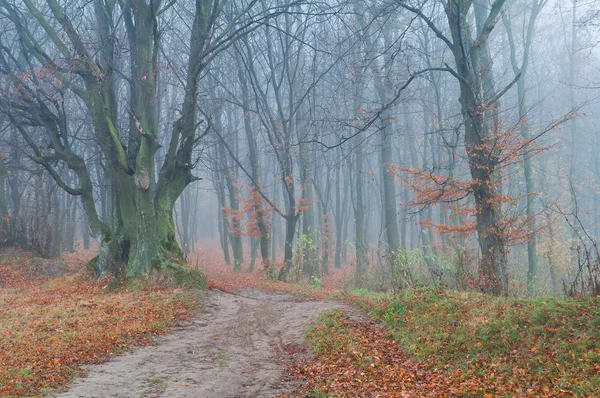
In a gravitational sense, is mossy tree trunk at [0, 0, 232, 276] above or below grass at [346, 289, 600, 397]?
above

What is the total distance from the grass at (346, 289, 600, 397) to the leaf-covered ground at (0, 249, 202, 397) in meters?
4.81

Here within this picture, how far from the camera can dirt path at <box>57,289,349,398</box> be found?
6.80 m

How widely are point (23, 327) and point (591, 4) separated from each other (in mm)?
13930

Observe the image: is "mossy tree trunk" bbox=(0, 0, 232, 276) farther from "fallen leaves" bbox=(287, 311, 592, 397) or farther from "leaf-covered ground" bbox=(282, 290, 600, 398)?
"leaf-covered ground" bbox=(282, 290, 600, 398)

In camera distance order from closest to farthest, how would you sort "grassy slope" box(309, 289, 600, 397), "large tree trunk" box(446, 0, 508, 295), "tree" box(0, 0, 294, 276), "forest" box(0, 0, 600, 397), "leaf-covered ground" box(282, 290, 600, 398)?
"grassy slope" box(309, 289, 600, 397) → "leaf-covered ground" box(282, 290, 600, 398) → "forest" box(0, 0, 600, 397) → "large tree trunk" box(446, 0, 508, 295) → "tree" box(0, 0, 294, 276)

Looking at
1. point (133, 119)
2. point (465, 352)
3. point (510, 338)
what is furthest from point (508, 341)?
point (133, 119)

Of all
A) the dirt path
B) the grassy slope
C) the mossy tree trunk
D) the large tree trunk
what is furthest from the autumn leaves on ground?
the mossy tree trunk

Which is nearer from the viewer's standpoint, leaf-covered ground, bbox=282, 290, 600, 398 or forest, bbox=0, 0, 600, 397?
leaf-covered ground, bbox=282, 290, 600, 398

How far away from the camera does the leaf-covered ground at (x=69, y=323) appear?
6.87 m

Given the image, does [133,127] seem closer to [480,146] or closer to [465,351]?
[480,146]

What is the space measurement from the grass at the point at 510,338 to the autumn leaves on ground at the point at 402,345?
0.05 ft

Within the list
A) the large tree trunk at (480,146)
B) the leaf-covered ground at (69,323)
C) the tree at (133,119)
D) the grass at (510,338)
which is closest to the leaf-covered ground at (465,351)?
the grass at (510,338)

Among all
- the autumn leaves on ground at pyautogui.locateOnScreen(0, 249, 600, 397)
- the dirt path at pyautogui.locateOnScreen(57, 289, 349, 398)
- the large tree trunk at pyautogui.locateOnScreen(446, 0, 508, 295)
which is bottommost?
the dirt path at pyautogui.locateOnScreen(57, 289, 349, 398)

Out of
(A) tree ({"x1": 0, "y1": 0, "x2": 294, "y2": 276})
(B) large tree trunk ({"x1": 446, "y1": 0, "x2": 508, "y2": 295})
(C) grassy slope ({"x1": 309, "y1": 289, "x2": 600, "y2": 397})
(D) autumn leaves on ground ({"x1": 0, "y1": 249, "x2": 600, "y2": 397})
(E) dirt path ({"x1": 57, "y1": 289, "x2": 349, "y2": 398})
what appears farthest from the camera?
(A) tree ({"x1": 0, "y1": 0, "x2": 294, "y2": 276})
